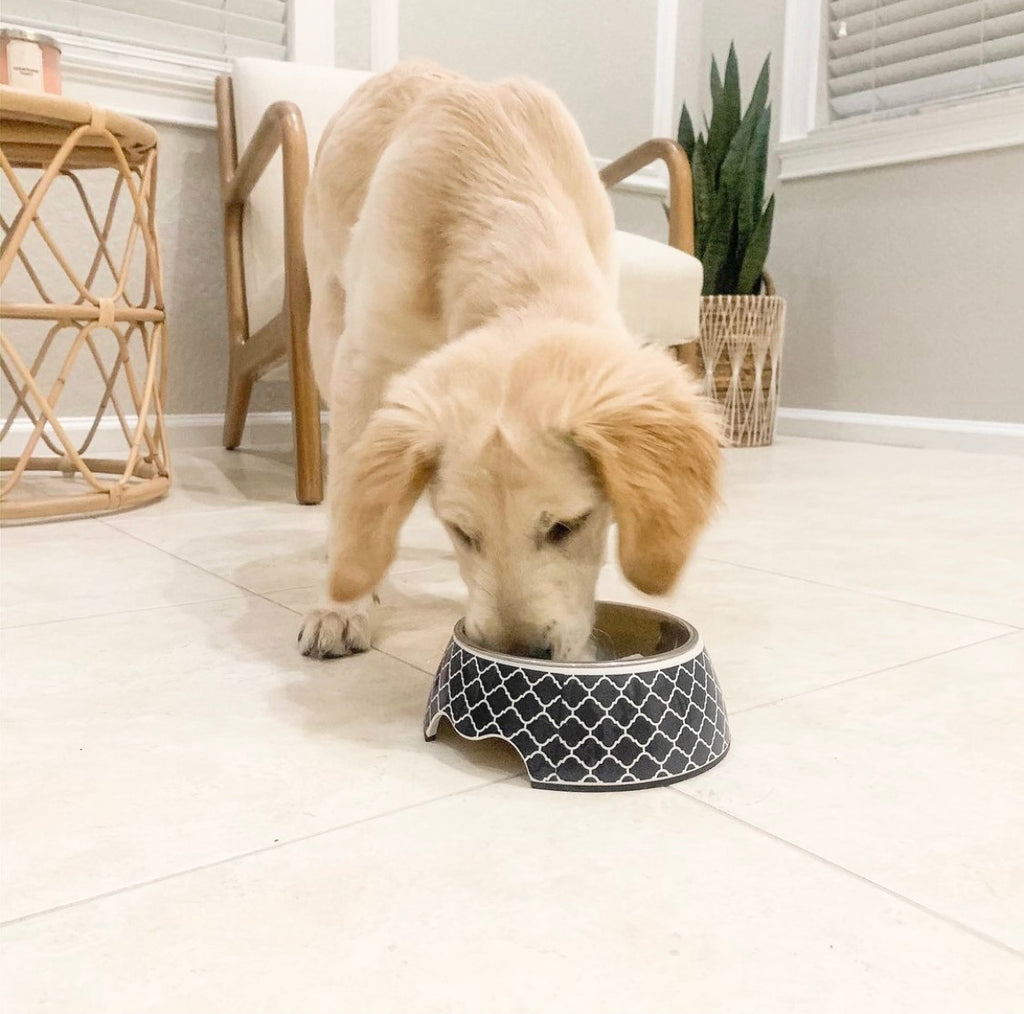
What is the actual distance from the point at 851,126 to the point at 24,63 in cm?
310

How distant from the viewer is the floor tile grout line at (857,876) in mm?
684

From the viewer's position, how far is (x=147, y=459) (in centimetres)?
258

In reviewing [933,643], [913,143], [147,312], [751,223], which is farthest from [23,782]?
[913,143]

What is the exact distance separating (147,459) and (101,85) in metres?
1.38

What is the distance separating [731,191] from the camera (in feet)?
12.8

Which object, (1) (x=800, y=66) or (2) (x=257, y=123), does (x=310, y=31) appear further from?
(1) (x=800, y=66)

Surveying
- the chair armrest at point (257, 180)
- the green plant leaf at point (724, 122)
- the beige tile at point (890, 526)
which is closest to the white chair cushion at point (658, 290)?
the beige tile at point (890, 526)

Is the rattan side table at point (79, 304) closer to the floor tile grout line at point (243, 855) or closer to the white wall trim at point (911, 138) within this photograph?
the floor tile grout line at point (243, 855)

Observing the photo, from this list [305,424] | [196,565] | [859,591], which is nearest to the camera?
[859,591]

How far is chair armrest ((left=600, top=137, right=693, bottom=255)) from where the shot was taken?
3.04 meters

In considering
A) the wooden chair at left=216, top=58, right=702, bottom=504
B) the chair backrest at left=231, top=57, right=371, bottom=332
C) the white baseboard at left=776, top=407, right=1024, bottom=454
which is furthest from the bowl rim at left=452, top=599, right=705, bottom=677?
the white baseboard at left=776, top=407, right=1024, bottom=454

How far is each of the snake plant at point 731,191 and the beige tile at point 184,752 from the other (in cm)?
301

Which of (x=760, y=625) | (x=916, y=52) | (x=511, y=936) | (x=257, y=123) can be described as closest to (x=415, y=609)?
(x=760, y=625)

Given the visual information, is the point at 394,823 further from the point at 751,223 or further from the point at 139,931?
the point at 751,223
